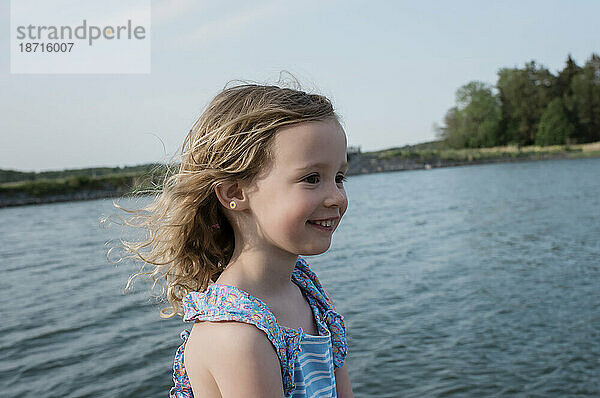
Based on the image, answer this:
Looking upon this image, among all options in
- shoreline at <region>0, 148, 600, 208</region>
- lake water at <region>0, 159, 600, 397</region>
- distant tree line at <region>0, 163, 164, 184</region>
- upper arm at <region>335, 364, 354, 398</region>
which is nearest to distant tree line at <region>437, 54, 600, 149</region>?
shoreline at <region>0, 148, 600, 208</region>

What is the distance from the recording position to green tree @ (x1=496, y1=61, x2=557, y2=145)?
54.8 meters

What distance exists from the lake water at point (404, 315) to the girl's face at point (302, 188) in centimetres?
95

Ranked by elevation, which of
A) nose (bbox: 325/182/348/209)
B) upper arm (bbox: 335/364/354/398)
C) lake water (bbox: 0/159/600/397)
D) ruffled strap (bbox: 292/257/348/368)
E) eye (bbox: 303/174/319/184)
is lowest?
lake water (bbox: 0/159/600/397)

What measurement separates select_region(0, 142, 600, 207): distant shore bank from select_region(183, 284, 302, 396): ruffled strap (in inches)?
1002

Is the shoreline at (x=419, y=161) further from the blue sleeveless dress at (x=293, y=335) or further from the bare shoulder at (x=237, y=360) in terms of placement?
the bare shoulder at (x=237, y=360)

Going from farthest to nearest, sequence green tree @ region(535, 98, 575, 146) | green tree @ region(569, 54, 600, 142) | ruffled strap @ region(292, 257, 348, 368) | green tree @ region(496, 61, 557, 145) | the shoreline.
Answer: green tree @ region(496, 61, 557, 145)
green tree @ region(569, 54, 600, 142)
green tree @ region(535, 98, 575, 146)
the shoreline
ruffled strap @ region(292, 257, 348, 368)

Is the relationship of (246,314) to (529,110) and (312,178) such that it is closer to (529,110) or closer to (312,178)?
(312,178)

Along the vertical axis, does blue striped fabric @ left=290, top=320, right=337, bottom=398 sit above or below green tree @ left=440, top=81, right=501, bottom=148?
below

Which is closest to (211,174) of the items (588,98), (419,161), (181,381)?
(181,381)

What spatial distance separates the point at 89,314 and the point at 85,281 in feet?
6.94

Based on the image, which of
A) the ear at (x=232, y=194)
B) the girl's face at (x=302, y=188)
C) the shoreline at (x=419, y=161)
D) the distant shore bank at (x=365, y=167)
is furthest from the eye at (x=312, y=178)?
the shoreline at (x=419, y=161)

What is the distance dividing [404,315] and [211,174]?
5.59 meters

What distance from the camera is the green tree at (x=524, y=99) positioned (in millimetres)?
54781

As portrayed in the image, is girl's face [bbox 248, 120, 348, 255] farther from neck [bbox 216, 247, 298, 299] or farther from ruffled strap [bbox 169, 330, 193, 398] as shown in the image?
ruffled strap [bbox 169, 330, 193, 398]
